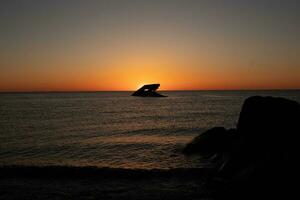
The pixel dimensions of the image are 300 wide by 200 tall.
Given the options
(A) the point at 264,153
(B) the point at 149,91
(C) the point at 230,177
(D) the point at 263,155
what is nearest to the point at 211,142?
(C) the point at 230,177

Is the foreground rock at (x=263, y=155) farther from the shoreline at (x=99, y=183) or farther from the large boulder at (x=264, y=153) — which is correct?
the shoreline at (x=99, y=183)

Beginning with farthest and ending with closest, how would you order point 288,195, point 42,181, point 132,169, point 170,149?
point 170,149 → point 132,169 → point 42,181 → point 288,195

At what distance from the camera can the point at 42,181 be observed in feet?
44.7

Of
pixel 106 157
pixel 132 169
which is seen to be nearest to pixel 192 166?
pixel 132 169

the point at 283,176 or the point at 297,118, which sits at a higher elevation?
the point at 297,118

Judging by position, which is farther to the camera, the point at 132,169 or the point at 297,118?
the point at 132,169

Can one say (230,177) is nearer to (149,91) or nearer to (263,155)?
(263,155)

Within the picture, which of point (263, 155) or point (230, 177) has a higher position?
point (263, 155)

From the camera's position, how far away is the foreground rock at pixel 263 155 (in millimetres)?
9523

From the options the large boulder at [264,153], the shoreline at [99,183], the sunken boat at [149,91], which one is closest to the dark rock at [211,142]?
the shoreline at [99,183]

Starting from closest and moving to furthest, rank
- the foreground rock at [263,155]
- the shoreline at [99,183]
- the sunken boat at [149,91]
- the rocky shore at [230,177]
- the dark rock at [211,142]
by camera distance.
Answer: the foreground rock at [263,155]
the rocky shore at [230,177]
the shoreline at [99,183]
the dark rock at [211,142]
the sunken boat at [149,91]

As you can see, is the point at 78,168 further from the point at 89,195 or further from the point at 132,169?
the point at 89,195

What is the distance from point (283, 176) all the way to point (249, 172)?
1141mm

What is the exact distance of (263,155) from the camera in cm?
1081
